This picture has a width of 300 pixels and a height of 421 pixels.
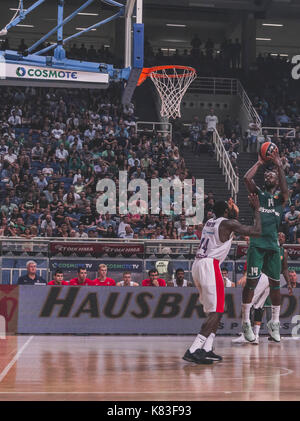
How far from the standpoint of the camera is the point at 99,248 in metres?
17.3

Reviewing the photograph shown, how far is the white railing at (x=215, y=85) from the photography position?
35.9 metres

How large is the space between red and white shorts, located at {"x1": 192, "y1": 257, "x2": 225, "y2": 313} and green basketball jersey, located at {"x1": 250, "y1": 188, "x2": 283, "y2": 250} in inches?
86.8

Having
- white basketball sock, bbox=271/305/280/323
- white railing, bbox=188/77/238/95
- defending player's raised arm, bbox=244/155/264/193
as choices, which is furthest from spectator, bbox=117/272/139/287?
white railing, bbox=188/77/238/95

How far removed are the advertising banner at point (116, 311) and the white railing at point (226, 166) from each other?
450 inches

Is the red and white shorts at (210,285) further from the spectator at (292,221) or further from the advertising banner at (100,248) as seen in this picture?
the spectator at (292,221)

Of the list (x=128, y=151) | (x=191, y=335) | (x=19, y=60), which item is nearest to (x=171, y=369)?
(x=191, y=335)

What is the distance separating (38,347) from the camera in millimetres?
11531

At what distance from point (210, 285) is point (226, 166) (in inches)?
727

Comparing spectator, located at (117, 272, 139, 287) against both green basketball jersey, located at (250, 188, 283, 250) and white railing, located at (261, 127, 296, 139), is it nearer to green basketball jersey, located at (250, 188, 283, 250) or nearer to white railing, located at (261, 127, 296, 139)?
green basketball jersey, located at (250, 188, 283, 250)

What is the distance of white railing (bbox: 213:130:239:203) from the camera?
86.1 feet

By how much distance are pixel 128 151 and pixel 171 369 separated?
17.8 metres

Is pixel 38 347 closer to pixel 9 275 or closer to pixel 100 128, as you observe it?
pixel 9 275

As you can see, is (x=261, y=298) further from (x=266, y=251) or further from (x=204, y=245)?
(x=204, y=245)

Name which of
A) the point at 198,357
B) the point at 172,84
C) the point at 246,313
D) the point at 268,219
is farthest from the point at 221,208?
the point at 172,84
